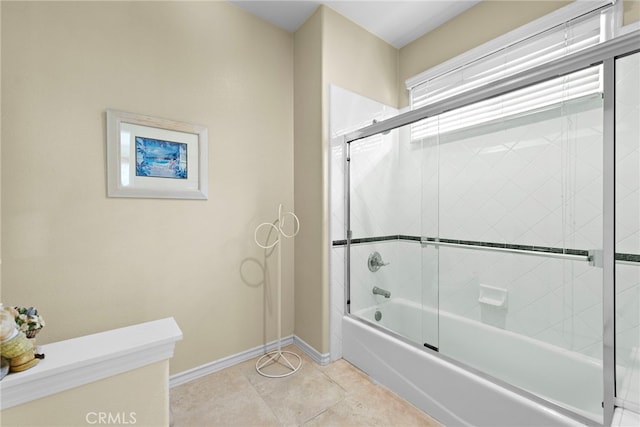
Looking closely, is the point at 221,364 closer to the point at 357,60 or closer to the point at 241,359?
the point at 241,359

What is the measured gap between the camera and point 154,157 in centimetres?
171

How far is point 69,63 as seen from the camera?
147 centimetres

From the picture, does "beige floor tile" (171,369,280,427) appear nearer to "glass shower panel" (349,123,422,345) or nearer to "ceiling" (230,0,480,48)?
"glass shower panel" (349,123,422,345)

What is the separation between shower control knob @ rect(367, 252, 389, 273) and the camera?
2248 millimetres

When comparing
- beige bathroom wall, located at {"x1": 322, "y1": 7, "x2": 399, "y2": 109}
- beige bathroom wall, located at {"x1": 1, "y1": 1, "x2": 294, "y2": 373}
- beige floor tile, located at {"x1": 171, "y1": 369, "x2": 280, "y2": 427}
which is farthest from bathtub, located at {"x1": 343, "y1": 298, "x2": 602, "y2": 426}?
beige bathroom wall, located at {"x1": 322, "y1": 7, "x2": 399, "y2": 109}

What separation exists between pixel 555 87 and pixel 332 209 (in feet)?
4.72

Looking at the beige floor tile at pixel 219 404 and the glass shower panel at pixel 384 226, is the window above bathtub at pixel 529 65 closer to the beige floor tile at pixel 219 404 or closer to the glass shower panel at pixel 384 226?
the glass shower panel at pixel 384 226

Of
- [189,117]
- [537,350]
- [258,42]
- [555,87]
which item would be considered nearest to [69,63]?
[189,117]

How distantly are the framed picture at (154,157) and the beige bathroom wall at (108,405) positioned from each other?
3.17 ft

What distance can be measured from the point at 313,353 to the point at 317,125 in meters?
1.73

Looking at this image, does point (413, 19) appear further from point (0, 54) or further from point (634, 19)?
point (0, 54)

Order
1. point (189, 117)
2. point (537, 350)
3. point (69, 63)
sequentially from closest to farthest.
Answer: point (69, 63)
point (537, 350)
point (189, 117)

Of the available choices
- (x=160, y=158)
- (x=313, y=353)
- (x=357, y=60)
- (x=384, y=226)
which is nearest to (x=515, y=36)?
(x=357, y=60)

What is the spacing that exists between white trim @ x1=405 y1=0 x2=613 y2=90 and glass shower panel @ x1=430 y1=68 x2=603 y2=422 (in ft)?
2.14
